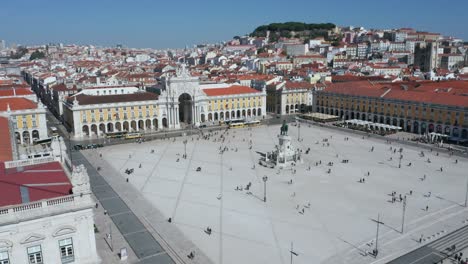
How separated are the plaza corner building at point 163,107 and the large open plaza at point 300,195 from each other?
11.6 meters

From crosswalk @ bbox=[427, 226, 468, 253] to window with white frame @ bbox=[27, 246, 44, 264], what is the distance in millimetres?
26133

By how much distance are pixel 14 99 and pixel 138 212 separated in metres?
44.0

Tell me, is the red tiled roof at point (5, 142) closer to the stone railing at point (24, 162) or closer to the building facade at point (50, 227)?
the stone railing at point (24, 162)

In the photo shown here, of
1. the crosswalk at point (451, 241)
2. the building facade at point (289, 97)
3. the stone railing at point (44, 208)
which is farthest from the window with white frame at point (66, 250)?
the building facade at point (289, 97)

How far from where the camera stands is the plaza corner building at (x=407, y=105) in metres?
65.9

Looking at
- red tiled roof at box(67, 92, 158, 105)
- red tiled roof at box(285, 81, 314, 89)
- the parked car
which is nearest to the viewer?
the parked car

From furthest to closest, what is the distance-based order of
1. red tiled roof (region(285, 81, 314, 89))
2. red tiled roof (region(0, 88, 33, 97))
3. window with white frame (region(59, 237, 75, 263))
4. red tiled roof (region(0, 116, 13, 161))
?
1. red tiled roof (region(285, 81, 314, 89))
2. red tiled roof (region(0, 88, 33, 97))
3. red tiled roof (region(0, 116, 13, 161))
4. window with white frame (region(59, 237, 75, 263))

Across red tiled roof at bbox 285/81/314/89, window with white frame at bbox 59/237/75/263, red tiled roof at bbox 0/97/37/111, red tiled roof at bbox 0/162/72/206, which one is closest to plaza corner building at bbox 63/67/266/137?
red tiled roof at bbox 0/97/37/111

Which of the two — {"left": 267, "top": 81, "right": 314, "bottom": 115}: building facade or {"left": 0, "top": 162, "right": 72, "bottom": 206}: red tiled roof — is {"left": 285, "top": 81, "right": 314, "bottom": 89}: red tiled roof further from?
{"left": 0, "top": 162, "right": 72, "bottom": 206}: red tiled roof

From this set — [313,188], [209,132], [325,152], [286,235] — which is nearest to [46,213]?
[286,235]

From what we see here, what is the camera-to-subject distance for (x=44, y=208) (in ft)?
68.9

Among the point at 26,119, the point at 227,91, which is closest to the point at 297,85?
the point at 227,91

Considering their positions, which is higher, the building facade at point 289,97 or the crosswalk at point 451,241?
the building facade at point 289,97

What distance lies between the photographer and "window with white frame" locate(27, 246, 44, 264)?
2102 cm
